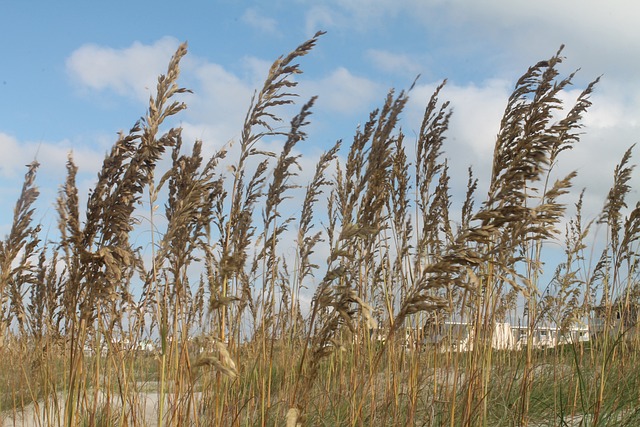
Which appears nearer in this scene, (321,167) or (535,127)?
(535,127)

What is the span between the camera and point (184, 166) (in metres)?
2.76

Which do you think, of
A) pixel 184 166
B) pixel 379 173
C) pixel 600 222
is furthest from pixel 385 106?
pixel 600 222

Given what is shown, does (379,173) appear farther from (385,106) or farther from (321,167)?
(321,167)

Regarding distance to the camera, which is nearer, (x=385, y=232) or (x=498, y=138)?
(x=498, y=138)

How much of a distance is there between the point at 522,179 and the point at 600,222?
9.60 feet

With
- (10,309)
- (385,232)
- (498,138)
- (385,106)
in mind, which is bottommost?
(10,309)

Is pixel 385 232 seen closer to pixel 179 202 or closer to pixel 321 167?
pixel 321 167

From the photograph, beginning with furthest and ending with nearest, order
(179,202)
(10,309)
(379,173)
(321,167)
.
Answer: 1. (10,309)
2. (321,167)
3. (379,173)
4. (179,202)

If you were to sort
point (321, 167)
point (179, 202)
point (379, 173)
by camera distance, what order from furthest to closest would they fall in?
point (321, 167), point (379, 173), point (179, 202)

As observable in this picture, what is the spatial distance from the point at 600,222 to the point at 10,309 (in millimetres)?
4803

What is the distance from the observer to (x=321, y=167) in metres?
4.01

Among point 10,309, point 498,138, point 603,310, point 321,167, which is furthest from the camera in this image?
point 603,310

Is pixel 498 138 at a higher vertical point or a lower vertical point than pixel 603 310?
higher

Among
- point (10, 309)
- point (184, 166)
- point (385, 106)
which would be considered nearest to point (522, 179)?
point (385, 106)
